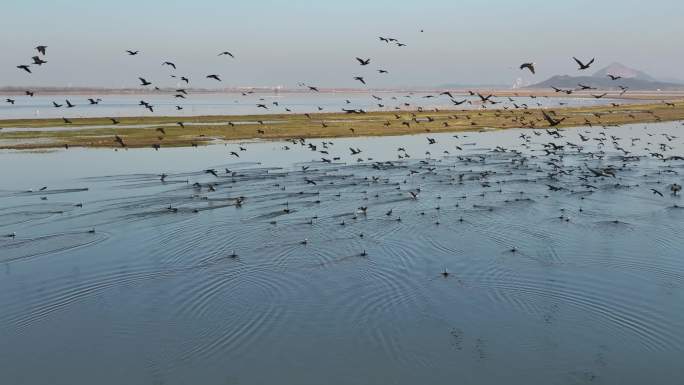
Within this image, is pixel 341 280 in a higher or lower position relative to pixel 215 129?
lower

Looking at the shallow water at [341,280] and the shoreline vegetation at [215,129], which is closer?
the shallow water at [341,280]

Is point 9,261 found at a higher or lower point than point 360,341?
higher

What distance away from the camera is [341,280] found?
23.9m

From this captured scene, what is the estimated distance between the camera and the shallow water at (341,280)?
17172mm

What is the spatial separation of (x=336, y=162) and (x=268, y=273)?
32.4m

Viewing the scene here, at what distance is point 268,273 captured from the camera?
984 inches

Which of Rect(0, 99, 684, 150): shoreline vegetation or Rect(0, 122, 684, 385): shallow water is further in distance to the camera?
Rect(0, 99, 684, 150): shoreline vegetation

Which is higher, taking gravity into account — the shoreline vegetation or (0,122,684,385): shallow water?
the shoreline vegetation

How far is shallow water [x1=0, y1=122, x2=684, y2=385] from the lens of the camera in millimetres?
17172

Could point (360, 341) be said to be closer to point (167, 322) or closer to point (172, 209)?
point (167, 322)

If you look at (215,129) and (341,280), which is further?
(215,129)

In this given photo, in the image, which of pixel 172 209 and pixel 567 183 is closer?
pixel 172 209

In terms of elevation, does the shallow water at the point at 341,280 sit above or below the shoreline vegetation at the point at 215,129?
below

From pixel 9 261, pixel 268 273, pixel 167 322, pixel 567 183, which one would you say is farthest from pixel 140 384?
pixel 567 183
